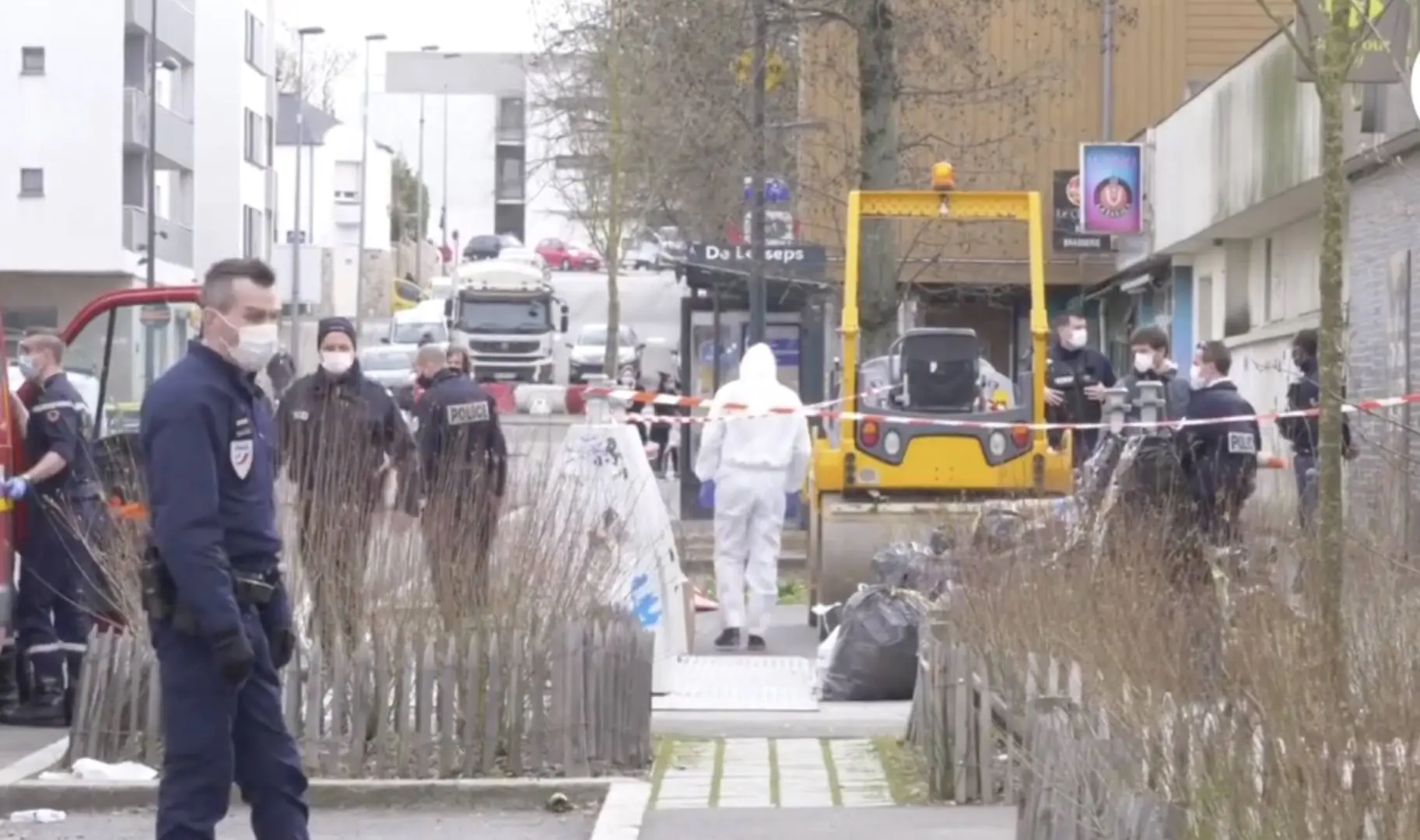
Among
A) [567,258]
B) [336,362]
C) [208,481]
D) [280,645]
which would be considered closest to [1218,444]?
[336,362]

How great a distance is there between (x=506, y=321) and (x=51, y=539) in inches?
1797

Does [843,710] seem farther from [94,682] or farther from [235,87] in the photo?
[235,87]

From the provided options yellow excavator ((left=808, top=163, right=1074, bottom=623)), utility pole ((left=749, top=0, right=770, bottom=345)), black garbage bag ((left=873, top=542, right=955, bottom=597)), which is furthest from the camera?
utility pole ((left=749, top=0, right=770, bottom=345))

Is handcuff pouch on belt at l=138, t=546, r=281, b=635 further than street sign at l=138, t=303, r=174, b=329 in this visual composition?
No

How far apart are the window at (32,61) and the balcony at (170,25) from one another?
79.2 inches

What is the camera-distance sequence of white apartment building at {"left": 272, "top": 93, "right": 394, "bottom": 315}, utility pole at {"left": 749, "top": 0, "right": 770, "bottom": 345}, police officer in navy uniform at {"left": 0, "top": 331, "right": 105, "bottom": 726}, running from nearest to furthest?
police officer in navy uniform at {"left": 0, "top": 331, "right": 105, "bottom": 726} → utility pole at {"left": 749, "top": 0, "right": 770, "bottom": 345} → white apartment building at {"left": 272, "top": 93, "right": 394, "bottom": 315}

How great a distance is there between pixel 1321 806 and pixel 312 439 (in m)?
6.27

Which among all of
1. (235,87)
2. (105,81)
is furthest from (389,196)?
(105,81)

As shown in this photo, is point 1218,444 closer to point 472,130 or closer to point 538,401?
point 538,401

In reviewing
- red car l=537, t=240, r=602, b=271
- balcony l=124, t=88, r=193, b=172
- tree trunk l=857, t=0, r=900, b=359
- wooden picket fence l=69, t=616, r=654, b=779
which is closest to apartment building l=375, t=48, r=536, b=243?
red car l=537, t=240, r=602, b=271

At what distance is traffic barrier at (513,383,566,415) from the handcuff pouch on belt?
28952 mm

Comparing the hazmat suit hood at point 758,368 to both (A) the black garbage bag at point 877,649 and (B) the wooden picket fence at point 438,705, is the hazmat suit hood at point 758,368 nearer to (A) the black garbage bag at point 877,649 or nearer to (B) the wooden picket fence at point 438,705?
(A) the black garbage bag at point 877,649

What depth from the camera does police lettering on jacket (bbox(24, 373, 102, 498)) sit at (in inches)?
476

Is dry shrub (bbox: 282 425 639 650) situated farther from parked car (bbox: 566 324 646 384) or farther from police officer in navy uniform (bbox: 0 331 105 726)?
parked car (bbox: 566 324 646 384)
